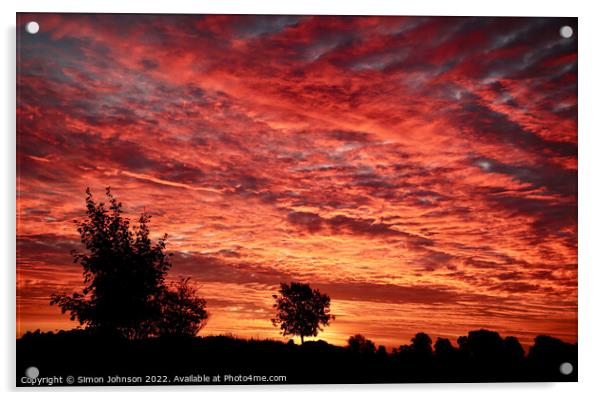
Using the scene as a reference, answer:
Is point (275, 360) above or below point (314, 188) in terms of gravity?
below

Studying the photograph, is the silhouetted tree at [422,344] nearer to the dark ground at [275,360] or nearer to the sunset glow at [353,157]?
the dark ground at [275,360]

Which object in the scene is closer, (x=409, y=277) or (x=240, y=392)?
(x=240, y=392)

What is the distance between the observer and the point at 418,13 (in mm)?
10422

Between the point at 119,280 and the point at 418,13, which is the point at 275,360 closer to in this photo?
the point at 119,280

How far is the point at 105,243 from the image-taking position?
1017 centimetres

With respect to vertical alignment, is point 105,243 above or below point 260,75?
below

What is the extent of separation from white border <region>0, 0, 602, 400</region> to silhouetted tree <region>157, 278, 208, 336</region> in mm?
884

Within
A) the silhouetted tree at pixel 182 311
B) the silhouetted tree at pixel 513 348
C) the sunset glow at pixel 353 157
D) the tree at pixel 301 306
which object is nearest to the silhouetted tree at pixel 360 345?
the sunset glow at pixel 353 157

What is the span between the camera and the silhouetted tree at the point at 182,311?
32.4 feet

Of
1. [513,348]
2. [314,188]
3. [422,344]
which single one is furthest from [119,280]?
[513,348]

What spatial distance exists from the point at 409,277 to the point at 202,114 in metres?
4.06

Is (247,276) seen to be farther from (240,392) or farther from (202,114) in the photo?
(202,114)

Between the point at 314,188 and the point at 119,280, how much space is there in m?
3.44

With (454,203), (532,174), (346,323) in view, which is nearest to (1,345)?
(346,323)
